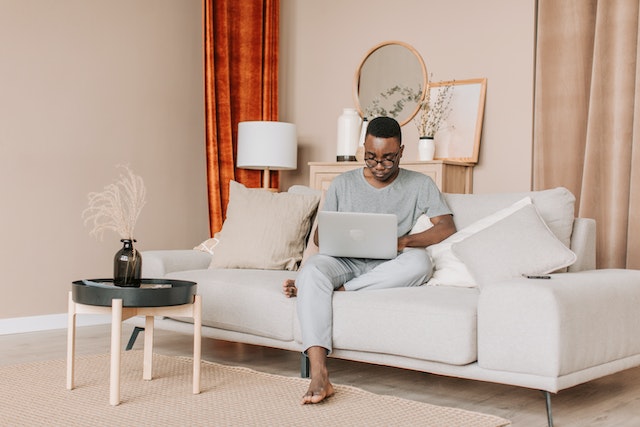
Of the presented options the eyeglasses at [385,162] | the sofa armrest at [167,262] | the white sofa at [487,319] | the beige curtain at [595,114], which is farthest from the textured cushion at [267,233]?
the beige curtain at [595,114]

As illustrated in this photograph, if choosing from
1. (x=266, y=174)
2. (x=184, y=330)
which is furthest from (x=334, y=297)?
(x=266, y=174)

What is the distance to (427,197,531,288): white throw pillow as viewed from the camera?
10.2ft

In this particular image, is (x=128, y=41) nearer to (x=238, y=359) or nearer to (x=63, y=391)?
(x=238, y=359)

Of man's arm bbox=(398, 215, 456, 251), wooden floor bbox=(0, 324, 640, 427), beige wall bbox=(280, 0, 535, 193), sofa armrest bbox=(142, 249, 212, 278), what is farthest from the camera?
beige wall bbox=(280, 0, 535, 193)

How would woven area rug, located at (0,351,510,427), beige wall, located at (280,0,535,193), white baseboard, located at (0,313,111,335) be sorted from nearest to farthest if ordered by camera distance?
woven area rug, located at (0,351,510,427), white baseboard, located at (0,313,111,335), beige wall, located at (280,0,535,193)

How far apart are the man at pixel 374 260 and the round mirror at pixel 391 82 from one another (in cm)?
154

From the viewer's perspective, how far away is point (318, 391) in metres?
2.62

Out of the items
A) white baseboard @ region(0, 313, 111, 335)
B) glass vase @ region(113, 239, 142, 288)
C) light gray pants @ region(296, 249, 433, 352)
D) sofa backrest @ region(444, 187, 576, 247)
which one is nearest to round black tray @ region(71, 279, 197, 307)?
glass vase @ region(113, 239, 142, 288)

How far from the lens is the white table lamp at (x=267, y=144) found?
4973 millimetres

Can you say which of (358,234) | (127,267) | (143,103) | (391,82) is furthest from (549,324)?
(143,103)

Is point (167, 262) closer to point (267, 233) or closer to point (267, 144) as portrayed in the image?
point (267, 233)

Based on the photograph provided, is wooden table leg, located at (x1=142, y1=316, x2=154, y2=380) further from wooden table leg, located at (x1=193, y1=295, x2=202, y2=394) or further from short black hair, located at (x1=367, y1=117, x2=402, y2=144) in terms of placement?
short black hair, located at (x1=367, y1=117, x2=402, y2=144)

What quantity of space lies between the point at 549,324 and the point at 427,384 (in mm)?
846

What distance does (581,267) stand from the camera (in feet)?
10.3
